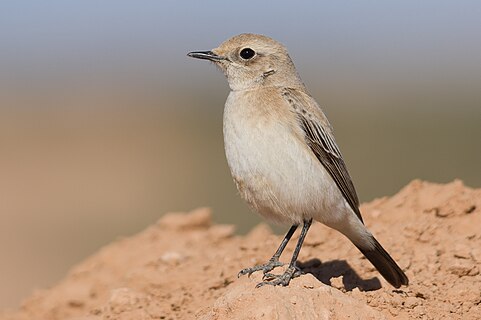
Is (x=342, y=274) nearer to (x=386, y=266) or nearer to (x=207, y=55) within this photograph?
(x=386, y=266)

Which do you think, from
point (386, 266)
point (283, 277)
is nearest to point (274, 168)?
point (283, 277)

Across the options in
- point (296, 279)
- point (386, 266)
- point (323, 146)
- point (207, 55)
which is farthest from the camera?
point (207, 55)

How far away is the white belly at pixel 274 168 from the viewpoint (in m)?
7.78

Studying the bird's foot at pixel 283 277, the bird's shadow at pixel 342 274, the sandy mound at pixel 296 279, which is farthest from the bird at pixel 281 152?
the sandy mound at pixel 296 279

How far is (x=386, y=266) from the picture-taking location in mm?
8367

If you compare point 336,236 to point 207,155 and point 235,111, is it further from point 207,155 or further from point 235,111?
point 207,155

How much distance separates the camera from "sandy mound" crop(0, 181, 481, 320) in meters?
6.93

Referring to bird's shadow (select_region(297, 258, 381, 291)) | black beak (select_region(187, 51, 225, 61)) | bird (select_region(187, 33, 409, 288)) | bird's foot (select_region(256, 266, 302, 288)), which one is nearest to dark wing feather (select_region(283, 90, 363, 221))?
bird (select_region(187, 33, 409, 288))

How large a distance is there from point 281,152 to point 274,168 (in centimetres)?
16

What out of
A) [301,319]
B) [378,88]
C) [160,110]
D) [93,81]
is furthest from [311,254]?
[93,81]

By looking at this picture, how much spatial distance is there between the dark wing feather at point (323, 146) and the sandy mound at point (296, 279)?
0.84 m

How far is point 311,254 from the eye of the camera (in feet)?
31.4

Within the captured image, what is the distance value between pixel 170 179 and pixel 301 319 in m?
24.4

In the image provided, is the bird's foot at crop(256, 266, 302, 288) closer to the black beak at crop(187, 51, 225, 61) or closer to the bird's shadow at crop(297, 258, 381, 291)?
the bird's shadow at crop(297, 258, 381, 291)
